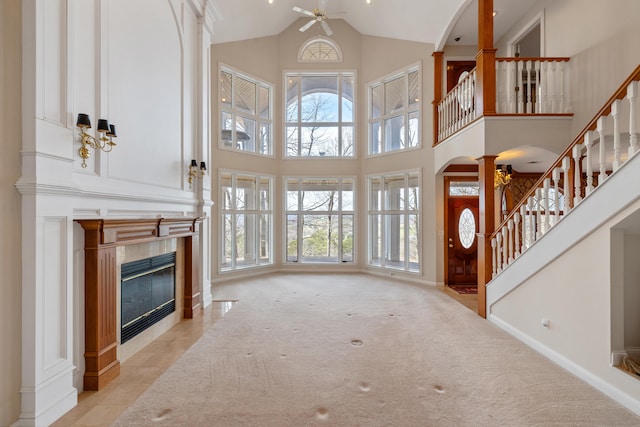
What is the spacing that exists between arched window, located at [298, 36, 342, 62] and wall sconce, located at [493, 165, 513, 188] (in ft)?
14.7

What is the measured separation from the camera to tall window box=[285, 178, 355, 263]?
815 centimetres

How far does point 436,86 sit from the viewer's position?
267 inches

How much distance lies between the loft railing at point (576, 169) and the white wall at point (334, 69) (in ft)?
9.15

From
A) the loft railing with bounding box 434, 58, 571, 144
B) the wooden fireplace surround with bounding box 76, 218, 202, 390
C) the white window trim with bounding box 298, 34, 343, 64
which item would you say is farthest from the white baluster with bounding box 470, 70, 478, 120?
the wooden fireplace surround with bounding box 76, 218, 202, 390

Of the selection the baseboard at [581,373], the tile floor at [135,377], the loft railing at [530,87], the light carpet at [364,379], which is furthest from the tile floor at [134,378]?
the loft railing at [530,87]

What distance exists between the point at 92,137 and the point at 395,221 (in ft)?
20.1

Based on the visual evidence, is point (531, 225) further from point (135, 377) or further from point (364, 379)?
point (135, 377)

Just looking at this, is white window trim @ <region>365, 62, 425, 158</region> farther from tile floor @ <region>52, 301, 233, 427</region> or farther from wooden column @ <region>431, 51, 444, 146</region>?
tile floor @ <region>52, 301, 233, 427</region>

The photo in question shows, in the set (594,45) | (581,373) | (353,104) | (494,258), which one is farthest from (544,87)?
(353,104)

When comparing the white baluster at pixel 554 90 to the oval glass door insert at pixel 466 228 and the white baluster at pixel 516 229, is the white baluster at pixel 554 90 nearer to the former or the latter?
the white baluster at pixel 516 229

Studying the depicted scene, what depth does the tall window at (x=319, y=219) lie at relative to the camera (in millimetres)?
8148

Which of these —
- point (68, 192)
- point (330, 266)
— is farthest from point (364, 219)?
point (68, 192)
